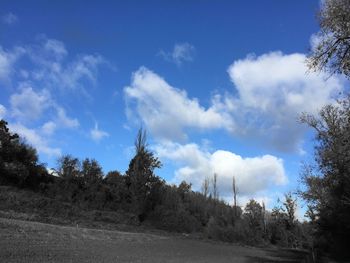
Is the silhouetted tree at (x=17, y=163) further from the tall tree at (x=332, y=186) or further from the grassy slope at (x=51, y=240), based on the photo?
the tall tree at (x=332, y=186)

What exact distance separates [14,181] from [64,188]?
6100 millimetres

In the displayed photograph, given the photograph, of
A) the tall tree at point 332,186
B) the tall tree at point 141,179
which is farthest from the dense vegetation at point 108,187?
the tall tree at point 332,186

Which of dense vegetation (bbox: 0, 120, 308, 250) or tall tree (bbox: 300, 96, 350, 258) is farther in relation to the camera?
dense vegetation (bbox: 0, 120, 308, 250)

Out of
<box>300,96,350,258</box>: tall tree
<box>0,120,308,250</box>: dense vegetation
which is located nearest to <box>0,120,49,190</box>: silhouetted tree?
<box>0,120,308,250</box>: dense vegetation

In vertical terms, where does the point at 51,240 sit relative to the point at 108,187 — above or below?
below

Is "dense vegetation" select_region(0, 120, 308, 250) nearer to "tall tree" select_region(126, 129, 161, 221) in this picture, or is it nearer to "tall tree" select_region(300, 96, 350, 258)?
"tall tree" select_region(126, 129, 161, 221)

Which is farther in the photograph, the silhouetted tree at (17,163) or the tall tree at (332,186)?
the silhouetted tree at (17,163)

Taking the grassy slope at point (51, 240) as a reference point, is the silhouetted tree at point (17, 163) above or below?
above

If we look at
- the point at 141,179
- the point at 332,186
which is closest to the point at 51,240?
the point at 332,186

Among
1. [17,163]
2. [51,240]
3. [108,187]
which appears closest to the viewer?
[51,240]

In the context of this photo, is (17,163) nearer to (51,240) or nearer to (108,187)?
(108,187)

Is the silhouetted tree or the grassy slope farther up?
the silhouetted tree

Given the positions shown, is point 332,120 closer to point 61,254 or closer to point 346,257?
point 346,257

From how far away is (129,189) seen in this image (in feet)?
172
